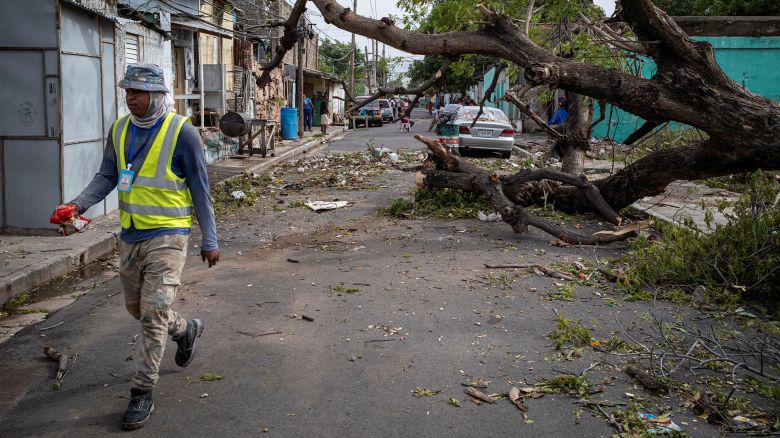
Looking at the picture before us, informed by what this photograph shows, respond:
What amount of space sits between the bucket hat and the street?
72.9 inches

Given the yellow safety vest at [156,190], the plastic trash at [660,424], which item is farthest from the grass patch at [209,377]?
the plastic trash at [660,424]

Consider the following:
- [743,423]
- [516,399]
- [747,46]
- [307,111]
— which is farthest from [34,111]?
[307,111]

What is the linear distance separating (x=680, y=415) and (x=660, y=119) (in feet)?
14.0

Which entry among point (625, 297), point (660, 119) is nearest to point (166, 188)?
point (625, 297)

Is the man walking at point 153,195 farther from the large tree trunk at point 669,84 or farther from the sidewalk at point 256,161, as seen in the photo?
the sidewalk at point 256,161

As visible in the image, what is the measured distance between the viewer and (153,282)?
170 inches

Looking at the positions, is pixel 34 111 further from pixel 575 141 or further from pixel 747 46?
pixel 747 46

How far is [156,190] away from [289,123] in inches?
957

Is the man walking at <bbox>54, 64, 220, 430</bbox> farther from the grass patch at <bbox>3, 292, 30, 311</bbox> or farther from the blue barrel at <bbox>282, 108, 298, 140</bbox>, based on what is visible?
the blue barrel at <bbox>282, 108, 298, 140</bbox>

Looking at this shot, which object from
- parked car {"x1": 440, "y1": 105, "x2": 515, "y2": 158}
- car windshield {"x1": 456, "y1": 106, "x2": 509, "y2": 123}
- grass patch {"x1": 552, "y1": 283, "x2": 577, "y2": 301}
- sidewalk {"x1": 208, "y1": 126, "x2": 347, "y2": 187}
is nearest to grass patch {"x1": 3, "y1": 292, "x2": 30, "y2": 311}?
grass patch {"x1": 552, "y1": 283, "x2": 577, "y2": 301}

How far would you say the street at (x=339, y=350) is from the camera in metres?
4.09

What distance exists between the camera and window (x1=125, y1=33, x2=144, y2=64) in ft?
43.0

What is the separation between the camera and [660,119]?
7613 millimetres

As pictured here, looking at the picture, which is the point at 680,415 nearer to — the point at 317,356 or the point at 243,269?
the point at 317,356
